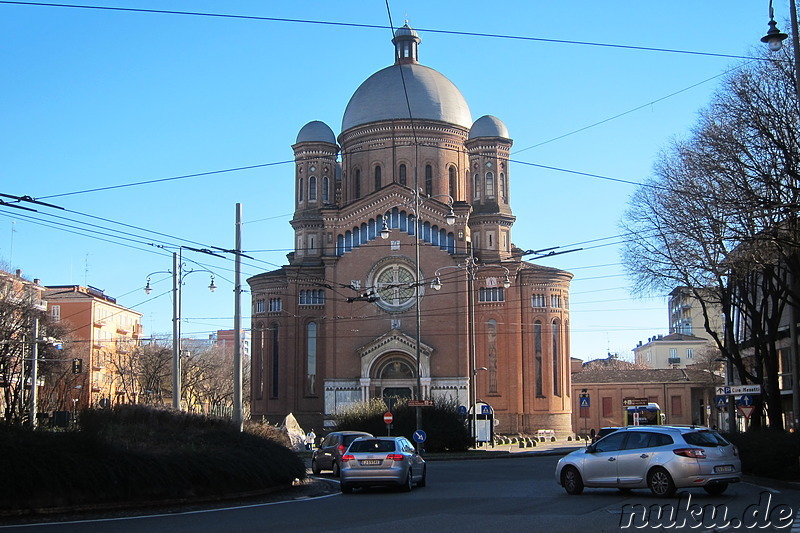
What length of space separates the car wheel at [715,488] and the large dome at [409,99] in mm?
53588

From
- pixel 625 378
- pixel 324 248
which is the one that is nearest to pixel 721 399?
pixel 324 248

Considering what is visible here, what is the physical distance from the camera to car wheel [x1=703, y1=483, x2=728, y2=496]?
18688 millimetres

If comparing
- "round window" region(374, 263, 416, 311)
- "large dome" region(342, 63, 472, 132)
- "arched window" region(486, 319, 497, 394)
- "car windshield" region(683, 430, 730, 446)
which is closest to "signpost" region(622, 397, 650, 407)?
"arched window" region(486, 319, 497, 394)

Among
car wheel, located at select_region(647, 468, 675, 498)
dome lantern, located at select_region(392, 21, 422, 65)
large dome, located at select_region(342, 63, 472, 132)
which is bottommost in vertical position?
car wheel, located at select_region(647, 468, 675, 498)

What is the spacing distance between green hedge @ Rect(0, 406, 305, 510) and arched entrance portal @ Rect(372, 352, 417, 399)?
39229 mm

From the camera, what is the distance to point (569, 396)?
67.4m

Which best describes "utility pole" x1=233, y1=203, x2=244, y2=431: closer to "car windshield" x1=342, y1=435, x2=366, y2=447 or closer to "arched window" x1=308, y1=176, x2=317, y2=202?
"car windshield" x1=342, y1=435, x2=366, y2=447

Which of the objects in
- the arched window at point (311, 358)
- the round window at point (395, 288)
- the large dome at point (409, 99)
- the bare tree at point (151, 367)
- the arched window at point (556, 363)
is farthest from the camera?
the bare tree at point (151, 367)

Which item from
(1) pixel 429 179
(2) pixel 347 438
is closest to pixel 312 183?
(1) pixel 429 179

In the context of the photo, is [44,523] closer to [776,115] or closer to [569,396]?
[776,115]

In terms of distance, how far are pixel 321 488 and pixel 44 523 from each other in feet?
30.7

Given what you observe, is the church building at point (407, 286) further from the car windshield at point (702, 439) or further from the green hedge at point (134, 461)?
the car windshield at point (702, 439)

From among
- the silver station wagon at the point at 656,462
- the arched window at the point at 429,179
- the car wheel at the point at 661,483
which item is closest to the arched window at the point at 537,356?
the arched window at the point at 429,179

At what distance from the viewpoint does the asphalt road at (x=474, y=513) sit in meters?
14.2
